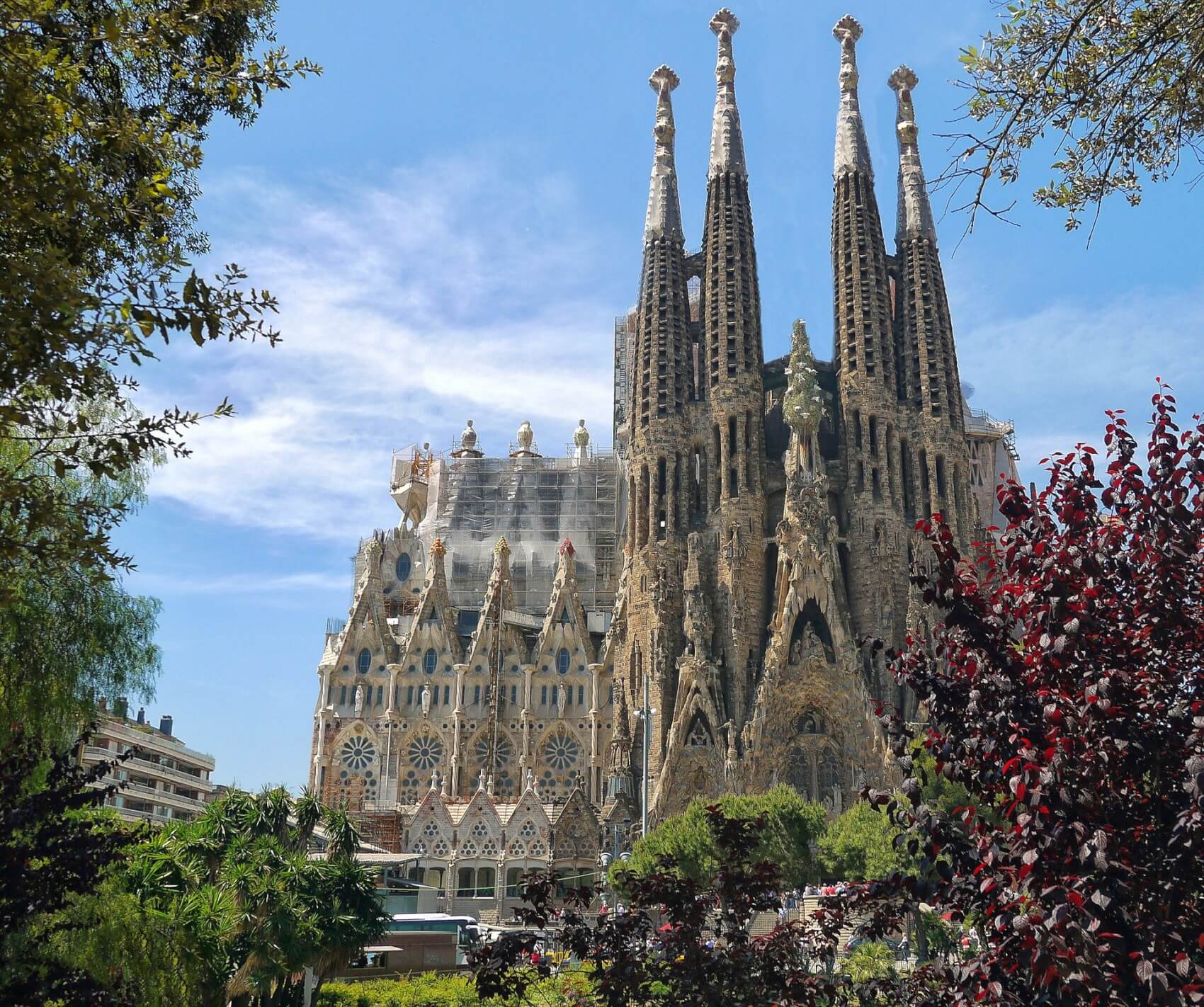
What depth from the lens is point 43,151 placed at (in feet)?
23.0

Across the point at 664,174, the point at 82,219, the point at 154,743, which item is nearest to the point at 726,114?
the point at 664,174

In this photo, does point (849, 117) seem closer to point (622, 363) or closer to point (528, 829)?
point (622, 363)

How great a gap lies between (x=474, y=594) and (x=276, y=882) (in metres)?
46.6

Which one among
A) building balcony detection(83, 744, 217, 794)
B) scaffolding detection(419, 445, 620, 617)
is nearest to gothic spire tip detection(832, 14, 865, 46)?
scaffolding detection(419, 445, 620, 617)

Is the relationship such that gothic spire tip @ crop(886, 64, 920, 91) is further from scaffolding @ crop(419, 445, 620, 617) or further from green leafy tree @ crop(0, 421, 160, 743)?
green leafy tree @ crop(0, 421, 160, 743)

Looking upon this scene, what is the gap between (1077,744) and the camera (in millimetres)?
7270

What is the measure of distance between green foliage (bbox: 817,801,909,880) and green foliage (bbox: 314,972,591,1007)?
18.2 metres

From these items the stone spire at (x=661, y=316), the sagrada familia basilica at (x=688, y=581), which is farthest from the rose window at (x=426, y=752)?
the stone spire at (x=661, y=316)

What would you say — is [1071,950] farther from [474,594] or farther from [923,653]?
[474,594]

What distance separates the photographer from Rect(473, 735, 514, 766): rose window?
57031 millimetres

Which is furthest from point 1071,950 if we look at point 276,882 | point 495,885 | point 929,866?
point 495,885

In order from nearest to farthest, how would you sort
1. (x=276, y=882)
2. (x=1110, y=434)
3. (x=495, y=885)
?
(x=1110, y=434) < (x=276, y=882) < (x=495, y=885)

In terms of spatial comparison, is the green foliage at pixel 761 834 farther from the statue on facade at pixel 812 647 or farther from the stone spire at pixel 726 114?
the stone spire at pixel 726 114

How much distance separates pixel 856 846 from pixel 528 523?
103ft
